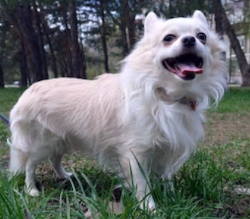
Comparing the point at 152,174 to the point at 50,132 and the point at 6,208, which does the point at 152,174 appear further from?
the point at 6,208

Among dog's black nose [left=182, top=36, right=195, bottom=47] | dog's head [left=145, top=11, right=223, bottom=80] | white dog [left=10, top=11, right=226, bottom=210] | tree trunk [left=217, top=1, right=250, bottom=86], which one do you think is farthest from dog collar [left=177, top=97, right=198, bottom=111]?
tree trunk [left=217, top=1, right=250, bottom=86]

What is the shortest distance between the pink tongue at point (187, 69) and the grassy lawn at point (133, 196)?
0.75 meters

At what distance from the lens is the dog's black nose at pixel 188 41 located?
2525mm

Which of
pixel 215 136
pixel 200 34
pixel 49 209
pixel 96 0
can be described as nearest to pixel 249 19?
pixel 96 0

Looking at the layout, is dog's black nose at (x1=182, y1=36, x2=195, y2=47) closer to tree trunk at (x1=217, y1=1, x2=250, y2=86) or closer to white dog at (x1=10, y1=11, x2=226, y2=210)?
white dog at (x1=10, y1=11, x2=226, y2=210)

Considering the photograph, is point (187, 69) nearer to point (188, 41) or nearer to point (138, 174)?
point (188, 41)

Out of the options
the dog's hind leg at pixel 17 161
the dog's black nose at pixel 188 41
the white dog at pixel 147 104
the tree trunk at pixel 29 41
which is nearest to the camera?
the dog's black nose at pixel 188 41

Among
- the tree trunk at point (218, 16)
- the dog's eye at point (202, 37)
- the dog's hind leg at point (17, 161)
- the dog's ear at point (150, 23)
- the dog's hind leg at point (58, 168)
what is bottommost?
the dog's hind leg at point (58, 168)

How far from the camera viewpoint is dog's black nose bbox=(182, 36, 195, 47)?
8.29 ft

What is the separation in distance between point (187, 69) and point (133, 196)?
940mm

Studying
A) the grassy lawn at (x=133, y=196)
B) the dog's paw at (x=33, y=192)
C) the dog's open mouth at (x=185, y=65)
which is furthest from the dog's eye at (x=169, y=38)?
the dog's paw at (x=33, y=192)

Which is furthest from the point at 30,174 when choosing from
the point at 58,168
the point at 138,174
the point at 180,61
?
the point at 180,61

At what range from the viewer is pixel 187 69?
8.63ft

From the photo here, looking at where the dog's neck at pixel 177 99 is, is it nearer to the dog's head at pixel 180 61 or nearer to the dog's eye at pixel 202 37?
the dog's head at pixel 180 61
